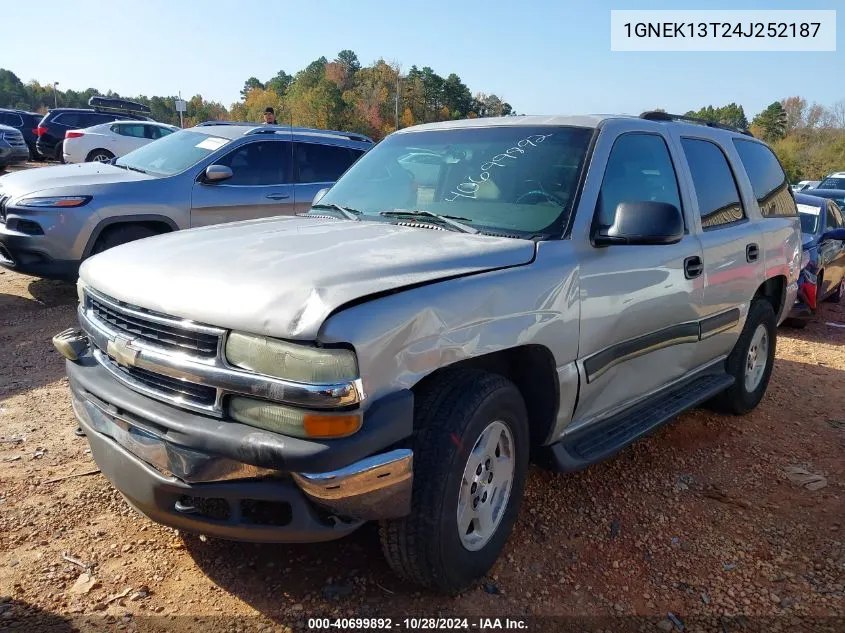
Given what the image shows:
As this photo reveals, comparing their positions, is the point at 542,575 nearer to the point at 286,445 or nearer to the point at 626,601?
the point at 626,601

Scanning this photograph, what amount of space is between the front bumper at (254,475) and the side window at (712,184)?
260 cm

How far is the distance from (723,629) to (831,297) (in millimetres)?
8785

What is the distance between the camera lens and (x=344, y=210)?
3.58 meters

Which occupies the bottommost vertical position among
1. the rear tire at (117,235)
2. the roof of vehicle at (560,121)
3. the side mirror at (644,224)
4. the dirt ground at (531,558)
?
the dirt ground at (531,558)

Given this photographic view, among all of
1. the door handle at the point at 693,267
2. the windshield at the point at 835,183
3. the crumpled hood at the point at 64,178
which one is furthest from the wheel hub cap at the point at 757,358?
the windshield at the point at 835,183

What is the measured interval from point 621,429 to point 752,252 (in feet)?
5.97

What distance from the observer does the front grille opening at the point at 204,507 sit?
2.21m

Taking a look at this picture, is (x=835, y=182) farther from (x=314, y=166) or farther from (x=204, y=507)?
(x=204, y=507)

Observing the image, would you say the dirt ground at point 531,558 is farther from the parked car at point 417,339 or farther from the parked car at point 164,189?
the parked car at point 164,189

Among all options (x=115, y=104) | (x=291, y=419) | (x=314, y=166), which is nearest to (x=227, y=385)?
(x=291, y=419)

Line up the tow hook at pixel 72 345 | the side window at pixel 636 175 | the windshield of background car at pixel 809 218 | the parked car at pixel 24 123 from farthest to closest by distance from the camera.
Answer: the parked car at pixel 24 123 < the windshield of background car at pixel 809 218 < the side window at pixel 636 175 < the tow hook at pixel 72 345

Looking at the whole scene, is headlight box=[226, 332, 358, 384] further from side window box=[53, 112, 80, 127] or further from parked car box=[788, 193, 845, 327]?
side window box=[53, 112, 80, 127]

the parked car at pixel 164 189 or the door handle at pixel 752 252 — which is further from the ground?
the parked car at pixel 164 189

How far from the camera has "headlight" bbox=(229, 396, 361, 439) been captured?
202 cm
